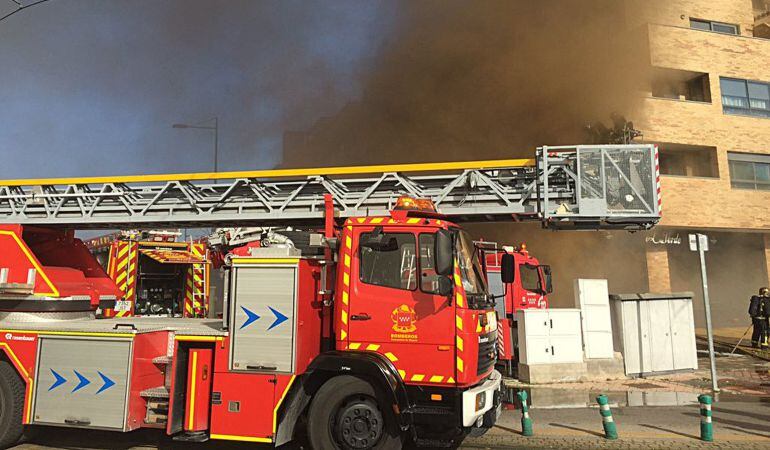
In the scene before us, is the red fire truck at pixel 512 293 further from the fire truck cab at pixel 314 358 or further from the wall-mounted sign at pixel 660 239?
the wall-mounted sign at pixel 660 239

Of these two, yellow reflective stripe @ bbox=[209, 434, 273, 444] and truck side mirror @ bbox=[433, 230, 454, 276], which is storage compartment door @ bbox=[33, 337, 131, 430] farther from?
truck side mirror @ bbox=[433, 230, 454, 276]

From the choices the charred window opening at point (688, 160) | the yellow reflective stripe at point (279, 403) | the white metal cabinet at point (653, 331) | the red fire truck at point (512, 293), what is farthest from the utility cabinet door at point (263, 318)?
the charred window opening at point (688, 160)

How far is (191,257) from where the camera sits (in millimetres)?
11867

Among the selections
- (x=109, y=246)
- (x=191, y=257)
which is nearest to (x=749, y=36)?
(x=191, y=257)

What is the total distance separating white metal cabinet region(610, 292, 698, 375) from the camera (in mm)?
9234

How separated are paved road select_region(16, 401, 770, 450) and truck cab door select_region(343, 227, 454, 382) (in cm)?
145

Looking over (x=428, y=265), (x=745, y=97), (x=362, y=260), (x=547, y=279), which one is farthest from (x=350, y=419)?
(x=745, y=97)

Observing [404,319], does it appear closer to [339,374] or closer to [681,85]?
[339,374]

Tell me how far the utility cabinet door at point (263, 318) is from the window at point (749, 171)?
19566 mm

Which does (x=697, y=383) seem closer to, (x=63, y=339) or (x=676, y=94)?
(x=63, y=339)

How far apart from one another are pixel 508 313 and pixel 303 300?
6269mm

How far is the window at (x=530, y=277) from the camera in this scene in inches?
404

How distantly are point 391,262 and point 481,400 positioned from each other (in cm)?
140

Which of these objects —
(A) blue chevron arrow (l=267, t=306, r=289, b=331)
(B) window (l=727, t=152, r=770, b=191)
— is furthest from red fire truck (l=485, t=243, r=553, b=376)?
(B) window (l=727, t=152, r=770, b=191)
